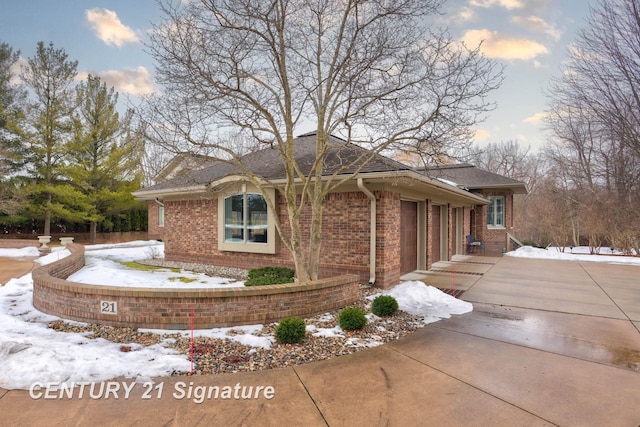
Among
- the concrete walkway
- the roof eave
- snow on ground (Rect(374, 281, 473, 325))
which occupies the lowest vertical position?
the concrete walkway

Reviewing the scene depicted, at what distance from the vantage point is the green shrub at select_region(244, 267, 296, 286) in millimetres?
7181

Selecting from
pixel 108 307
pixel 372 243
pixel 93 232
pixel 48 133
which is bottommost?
pixel 108 307

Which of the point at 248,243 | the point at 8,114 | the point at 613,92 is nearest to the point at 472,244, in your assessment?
the point at 613,92

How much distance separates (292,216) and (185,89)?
10.5 feet

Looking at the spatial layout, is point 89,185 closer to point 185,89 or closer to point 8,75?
point 8,75

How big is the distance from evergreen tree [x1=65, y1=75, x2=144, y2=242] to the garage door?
18208 mm

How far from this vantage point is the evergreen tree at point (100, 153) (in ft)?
71.7

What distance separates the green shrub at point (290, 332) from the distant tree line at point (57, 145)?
18.6 meters

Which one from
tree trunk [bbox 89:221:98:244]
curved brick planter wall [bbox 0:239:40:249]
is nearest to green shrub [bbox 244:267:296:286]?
curved brick planter wall [bbox 0:239:40:249]

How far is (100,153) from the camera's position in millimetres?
22906

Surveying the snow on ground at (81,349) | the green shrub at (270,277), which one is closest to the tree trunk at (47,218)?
the snow on ground at (81,349)

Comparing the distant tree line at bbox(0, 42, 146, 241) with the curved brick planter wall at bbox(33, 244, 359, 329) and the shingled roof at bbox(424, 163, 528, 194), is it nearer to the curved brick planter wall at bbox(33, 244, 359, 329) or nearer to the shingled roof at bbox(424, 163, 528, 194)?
the curved brick planter wall at bbox(33, 244, 359, 329)

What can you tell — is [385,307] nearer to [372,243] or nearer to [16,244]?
[372,243]

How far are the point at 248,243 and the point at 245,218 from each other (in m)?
0.76
